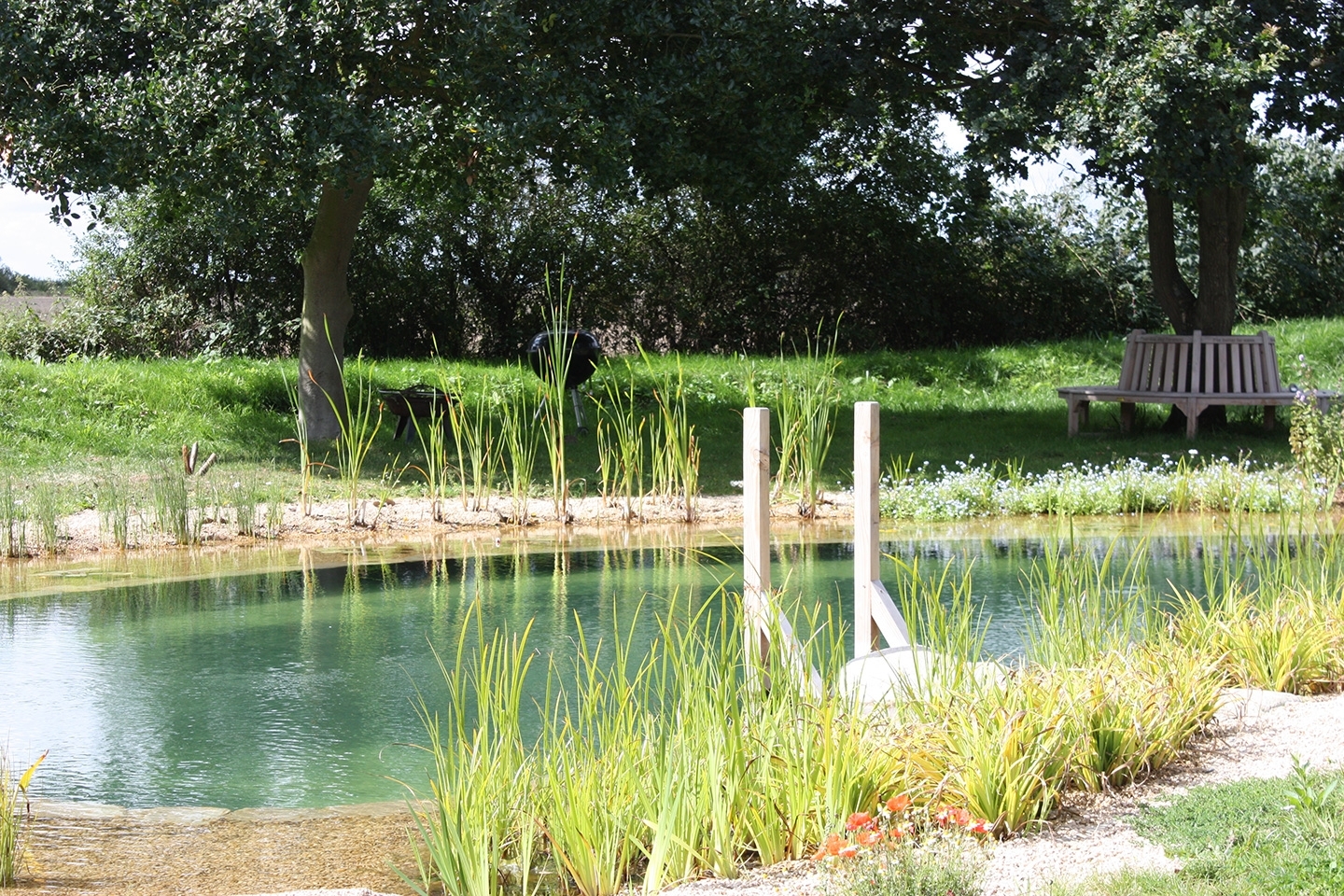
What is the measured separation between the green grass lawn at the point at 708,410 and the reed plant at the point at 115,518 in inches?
60.5

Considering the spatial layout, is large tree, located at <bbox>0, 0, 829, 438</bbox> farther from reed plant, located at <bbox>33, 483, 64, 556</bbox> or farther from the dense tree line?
reed plant, located at <bbox>33, 483, 64, 556</bbox>

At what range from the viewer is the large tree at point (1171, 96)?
29.9 ft

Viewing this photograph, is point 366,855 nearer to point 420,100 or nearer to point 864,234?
point 420,100

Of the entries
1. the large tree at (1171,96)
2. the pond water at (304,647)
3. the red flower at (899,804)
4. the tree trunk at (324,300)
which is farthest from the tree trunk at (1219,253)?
the red flower at (899,804)

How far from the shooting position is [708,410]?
1231 cm

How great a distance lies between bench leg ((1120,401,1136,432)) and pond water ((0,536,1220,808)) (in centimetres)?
400

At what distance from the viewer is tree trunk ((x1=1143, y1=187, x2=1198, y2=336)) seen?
11164mm

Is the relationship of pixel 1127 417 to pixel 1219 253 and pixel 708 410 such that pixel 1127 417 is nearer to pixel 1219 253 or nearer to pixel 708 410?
pixel 1219 253

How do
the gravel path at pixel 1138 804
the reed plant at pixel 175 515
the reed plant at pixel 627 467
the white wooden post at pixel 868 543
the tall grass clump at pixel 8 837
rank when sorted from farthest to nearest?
the reed plant at pixel 627 467 < the reed plant at pixel 175 515 < the white wooden post at pixel 868 543 < the tall grass clump at pixel 8 837 < the gravel path at pixel 1138 804

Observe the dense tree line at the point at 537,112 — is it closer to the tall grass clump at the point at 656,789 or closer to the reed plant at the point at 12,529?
the reed plant at the point at 12,529

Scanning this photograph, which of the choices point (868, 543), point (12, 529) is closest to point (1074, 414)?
point (868, 543)

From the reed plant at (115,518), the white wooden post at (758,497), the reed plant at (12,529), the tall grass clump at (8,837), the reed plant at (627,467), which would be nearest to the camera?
the tall grass clump at (8,837)

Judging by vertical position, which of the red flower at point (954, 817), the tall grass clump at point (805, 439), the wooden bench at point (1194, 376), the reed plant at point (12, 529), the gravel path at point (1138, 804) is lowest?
the gravel path at point (1138, 804)

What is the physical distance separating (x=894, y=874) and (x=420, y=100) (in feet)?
28.5
